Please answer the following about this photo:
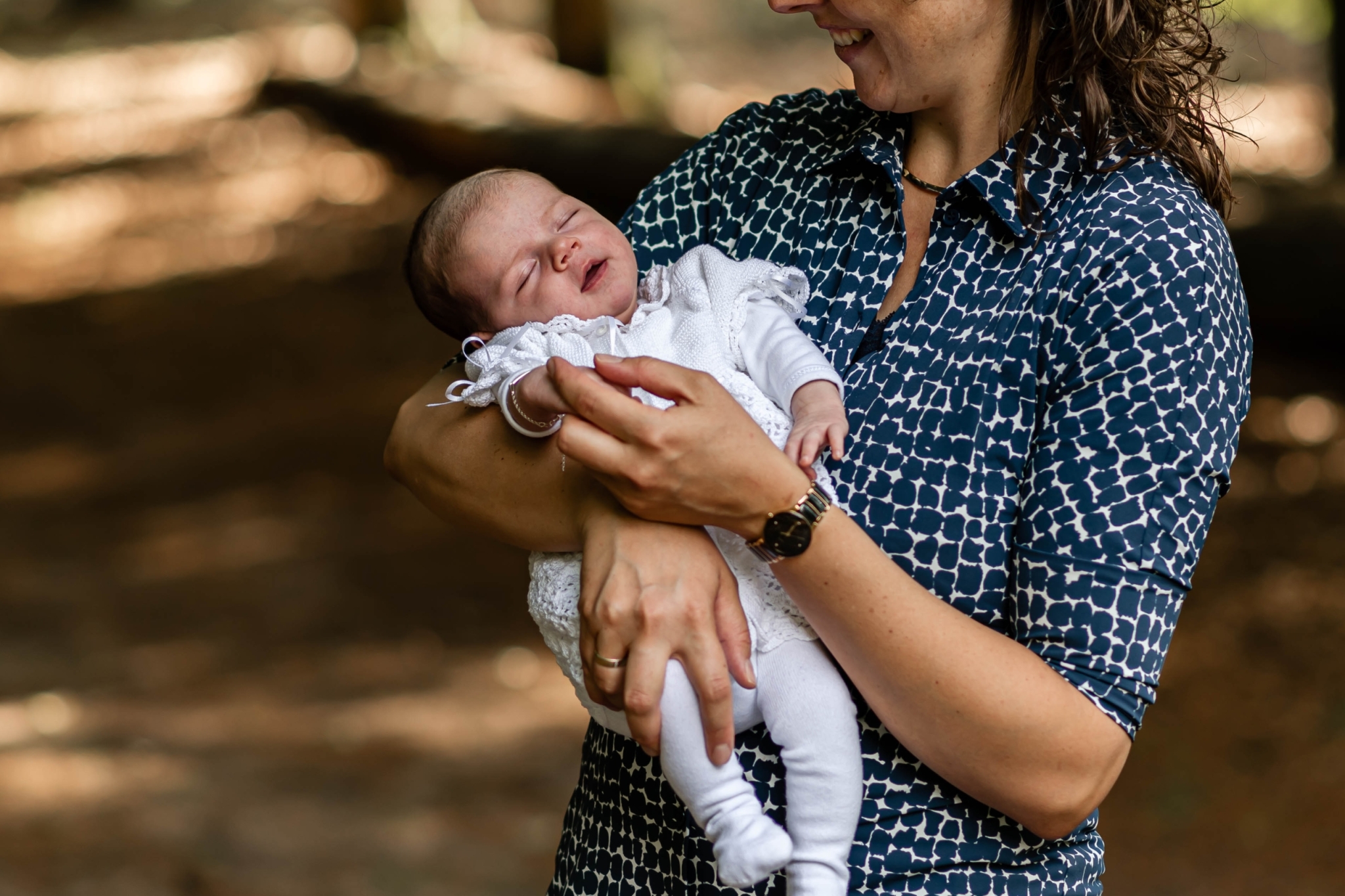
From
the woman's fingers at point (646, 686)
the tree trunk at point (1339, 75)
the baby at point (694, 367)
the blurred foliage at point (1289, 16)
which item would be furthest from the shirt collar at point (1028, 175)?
the blurred foliage at point (1289, 16)

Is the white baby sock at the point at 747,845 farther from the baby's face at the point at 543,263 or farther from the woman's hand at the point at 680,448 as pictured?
the baby's face at the point at 543,263

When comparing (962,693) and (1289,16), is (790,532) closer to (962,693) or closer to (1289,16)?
(962,693)

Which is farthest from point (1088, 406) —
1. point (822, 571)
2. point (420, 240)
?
point (420, 240)

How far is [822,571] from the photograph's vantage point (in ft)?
4.86

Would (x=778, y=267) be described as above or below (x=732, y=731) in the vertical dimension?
above

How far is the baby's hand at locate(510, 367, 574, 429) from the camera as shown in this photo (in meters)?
1.63

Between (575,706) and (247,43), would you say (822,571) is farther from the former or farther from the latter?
(247,43)

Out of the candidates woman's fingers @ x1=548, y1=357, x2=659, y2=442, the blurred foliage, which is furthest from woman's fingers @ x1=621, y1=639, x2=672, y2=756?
the blurred foliage

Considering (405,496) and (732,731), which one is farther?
(405,496)

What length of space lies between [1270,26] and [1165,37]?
1139cm

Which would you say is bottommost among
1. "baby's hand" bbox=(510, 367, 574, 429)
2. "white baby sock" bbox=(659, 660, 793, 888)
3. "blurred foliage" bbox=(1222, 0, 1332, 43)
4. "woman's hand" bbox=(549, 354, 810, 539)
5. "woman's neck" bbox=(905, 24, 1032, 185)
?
"white baby sock" bbox=(659, 660, 793, 888)

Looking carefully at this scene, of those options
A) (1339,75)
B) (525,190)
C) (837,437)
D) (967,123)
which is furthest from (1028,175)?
(1339,75)

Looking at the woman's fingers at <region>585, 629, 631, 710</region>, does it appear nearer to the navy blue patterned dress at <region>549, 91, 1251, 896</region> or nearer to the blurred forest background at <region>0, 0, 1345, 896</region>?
the navy blue patterned dress at <region>549, 91, 1251, 896</region>

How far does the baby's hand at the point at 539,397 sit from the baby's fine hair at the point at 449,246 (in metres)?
0.31
